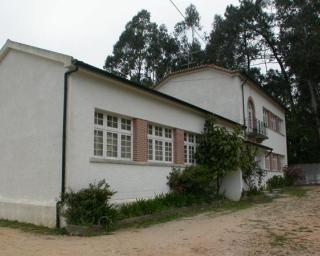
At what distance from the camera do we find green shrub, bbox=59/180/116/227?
10500 millimetres

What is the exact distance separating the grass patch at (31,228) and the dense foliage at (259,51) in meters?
32.2

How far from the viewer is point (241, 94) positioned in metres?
24.9

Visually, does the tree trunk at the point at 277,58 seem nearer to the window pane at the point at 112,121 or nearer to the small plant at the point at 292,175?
the small plant at the point at 292,175

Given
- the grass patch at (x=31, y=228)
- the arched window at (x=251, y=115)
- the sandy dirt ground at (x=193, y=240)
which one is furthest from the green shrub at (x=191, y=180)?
the arched window at (x=251, y=115)

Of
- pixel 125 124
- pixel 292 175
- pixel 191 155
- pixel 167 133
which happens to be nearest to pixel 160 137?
pixel 167 133

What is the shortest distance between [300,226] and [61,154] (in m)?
6.96

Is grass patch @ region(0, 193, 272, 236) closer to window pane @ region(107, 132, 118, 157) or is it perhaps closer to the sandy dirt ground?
the sandy dirt ground

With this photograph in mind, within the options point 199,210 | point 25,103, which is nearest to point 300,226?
point 199,210

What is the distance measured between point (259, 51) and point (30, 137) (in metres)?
36.3

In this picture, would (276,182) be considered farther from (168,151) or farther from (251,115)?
(168,151)

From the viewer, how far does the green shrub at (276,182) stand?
94.1 feet

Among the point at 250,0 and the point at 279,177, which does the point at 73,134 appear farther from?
the point at 250,0

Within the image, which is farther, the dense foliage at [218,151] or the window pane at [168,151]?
the dense foliage at [218,151]

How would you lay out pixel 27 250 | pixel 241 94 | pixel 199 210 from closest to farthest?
pixel 27 250 < pixel 199 210 < pixel 241 94
